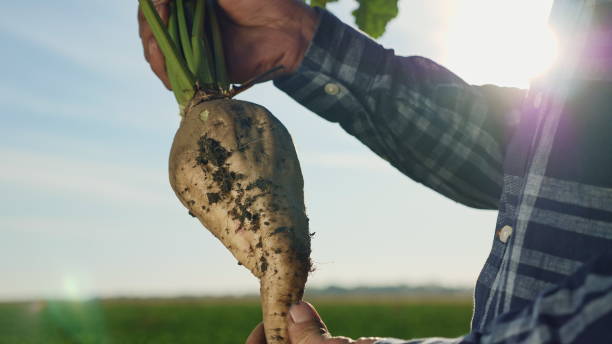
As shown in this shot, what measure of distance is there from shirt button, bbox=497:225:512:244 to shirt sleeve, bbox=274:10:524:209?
66cm

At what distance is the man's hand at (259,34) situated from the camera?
6.47ft

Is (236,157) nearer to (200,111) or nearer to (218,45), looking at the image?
(200,111)

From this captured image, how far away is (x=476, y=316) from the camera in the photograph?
1.51 metres

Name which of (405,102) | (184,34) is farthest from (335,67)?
(184,34)

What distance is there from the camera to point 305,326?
1617mm

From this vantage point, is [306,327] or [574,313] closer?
[574,313]

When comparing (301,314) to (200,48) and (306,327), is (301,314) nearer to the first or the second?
(306,327)

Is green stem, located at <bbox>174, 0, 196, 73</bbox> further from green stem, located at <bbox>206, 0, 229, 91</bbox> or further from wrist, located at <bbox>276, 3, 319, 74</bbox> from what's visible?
wrist, located at <bbox>276, 3, 319, 74</bbox>

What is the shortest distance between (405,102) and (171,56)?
828 millimetres

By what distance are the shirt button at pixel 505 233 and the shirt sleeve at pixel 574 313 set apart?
0.53 metres

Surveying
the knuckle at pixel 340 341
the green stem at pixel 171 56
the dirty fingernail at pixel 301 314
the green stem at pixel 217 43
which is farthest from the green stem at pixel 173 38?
the knuckle at pixel 340 341

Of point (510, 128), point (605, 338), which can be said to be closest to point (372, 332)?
point (510, 128)

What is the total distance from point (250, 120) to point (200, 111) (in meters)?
0.18

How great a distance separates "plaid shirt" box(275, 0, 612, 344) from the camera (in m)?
0.96
